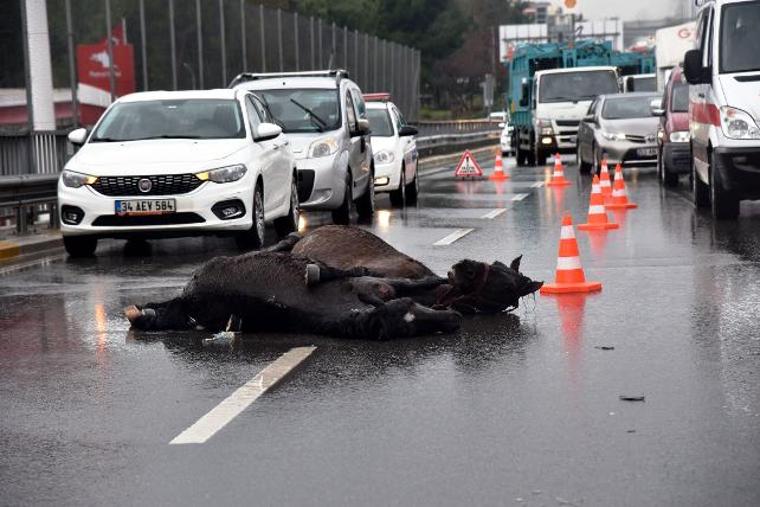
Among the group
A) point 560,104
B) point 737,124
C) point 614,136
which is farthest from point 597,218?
point 560,104

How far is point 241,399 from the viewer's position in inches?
302

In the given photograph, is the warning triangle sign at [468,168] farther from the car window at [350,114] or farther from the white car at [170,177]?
the white car at [170,177]

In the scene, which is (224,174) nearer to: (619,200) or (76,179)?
(76,179)

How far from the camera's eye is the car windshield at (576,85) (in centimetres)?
4262

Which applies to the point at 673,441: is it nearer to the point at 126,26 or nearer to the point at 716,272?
the point at 716,272

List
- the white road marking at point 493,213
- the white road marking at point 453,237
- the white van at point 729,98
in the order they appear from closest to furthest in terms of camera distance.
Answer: the white road marking at point 453,237
the white van at point 729,98
the white road marking at point 493,213

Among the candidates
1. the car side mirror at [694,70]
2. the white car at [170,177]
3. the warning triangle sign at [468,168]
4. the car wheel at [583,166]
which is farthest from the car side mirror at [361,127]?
the car wheel at [583,166]

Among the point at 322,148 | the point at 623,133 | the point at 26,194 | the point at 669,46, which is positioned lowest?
the point at 623,133

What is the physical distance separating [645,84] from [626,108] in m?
14.0

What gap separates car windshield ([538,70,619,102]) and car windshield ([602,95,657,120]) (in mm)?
8511

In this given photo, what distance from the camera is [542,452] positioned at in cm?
630

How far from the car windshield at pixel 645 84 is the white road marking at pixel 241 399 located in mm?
38593

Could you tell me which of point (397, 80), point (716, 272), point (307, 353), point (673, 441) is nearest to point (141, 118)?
point (716, 272)

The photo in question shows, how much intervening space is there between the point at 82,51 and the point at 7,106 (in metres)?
3.28
